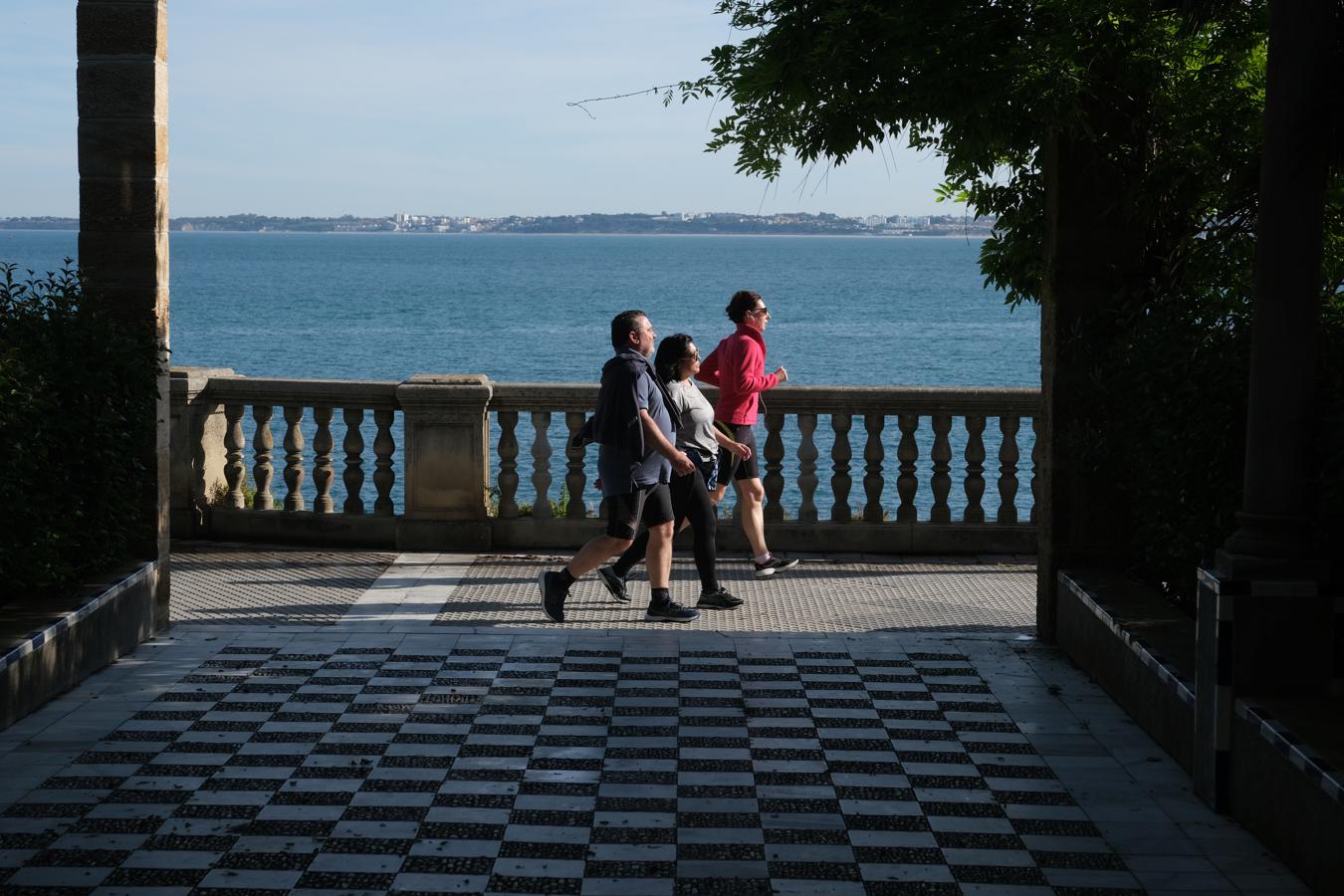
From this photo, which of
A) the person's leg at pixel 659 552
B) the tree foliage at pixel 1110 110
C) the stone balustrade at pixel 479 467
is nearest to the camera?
the tree foliage at pixel 1110 110

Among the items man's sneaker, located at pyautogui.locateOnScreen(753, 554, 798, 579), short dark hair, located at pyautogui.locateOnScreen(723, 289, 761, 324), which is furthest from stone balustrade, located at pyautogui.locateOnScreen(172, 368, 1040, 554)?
short dark hair, located at pyautogui.locateOnScreen(723, 289, 761, 324)

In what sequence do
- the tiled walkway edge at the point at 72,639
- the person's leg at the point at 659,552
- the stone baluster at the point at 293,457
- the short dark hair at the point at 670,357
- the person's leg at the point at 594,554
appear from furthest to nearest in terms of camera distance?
the stone baluster at the point at 293,457 → the short dark hair at the point at 670,357 → the person's leg at the point at 659,552 → the person's leg at the point at 594,554 → the tiled walkway edge at the point at 72,639

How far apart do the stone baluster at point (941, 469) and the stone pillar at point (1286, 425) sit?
5.91 m

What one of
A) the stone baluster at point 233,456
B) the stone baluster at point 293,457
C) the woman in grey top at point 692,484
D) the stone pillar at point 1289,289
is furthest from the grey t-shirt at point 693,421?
the stone pillar at point 1289,289

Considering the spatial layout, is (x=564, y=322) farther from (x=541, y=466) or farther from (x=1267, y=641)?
(x=1267, y=641)

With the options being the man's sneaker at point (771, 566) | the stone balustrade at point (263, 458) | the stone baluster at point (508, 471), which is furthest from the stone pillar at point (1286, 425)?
the stone balustrade at point (263, 458)

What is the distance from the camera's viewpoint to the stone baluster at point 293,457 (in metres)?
12.1

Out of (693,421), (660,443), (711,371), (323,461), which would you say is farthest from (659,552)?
(323,461)

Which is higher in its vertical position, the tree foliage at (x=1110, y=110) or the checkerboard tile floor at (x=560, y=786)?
the tree foliage at (x=1110, y=110)

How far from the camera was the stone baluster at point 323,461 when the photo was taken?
1208cm

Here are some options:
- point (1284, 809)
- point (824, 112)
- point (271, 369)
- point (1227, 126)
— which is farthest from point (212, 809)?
point (271, 369)

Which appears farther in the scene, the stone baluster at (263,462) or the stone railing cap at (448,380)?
the stone baluster at (263,462)

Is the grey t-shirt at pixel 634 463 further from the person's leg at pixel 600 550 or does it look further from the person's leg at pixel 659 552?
the person's leg at pixel 659 552

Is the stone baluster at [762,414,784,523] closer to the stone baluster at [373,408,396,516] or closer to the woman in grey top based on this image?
the woman in grey top
